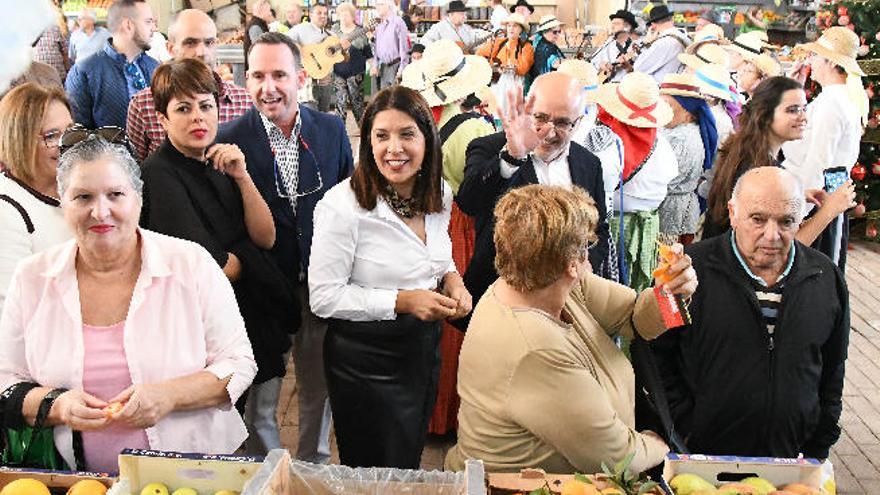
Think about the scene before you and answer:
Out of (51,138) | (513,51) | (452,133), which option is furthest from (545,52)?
(51,138)

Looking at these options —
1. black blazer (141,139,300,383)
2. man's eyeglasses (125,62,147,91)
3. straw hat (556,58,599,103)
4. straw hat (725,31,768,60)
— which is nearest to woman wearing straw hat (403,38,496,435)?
straw hat (556,58,599,103)

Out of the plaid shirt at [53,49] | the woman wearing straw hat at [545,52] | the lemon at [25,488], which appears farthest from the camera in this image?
the woman wearing straw hat at [545,52]

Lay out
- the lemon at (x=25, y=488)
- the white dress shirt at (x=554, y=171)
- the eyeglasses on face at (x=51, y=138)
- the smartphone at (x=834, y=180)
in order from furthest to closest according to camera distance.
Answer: the smartphone at (x=834, y=180) → the white dress shirt at (x=554, y=171) → the eyeglasses on face at (x=51, y=138) → the lemon at (x=25, y=488)

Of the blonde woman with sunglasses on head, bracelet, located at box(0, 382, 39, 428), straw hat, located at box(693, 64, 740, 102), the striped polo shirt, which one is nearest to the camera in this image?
bracelet, located at box(0, 382, 39, 428)

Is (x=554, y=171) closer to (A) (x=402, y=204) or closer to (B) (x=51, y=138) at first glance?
(A) (x=402, y=204)

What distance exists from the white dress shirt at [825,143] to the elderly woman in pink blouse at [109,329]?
3.30m

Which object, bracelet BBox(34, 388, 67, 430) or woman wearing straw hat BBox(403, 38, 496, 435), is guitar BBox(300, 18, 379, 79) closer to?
woman wearing straw hat BBox(403, 38, 496, 435)

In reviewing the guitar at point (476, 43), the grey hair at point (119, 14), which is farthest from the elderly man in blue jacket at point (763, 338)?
the guitar at point (476, 43)

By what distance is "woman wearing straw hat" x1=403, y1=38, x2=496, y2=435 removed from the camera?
3.23 m

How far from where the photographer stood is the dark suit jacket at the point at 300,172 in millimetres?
2742

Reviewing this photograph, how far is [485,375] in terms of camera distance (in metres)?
1.81

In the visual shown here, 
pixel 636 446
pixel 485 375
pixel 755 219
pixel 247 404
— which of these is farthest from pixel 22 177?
pixel 755 219

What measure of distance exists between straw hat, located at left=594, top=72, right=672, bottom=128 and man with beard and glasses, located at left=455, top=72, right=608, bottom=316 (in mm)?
725

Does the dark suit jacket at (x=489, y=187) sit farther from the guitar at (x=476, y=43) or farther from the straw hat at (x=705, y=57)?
the guitar at (x=476, y=43)
